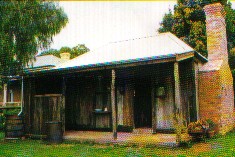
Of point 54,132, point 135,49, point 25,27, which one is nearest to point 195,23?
point 135,49

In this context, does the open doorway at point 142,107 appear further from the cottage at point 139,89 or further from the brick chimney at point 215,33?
Result: the brick chimney at point 215,33

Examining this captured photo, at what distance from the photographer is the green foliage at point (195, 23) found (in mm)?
23391

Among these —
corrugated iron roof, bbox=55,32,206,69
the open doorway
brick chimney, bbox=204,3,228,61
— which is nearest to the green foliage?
corrugated iron roof, bbox=55,32,206,69

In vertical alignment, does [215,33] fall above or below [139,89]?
above

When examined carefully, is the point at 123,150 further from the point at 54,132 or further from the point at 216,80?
the point at 216,80

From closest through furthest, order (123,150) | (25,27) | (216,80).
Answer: (123,150)
(25,27)
(216,80)

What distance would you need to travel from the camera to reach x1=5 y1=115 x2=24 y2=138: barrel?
12.7 metres

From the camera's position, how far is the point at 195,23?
77.7 ft

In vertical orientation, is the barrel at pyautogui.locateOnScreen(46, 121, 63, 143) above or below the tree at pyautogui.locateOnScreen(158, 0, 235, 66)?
below

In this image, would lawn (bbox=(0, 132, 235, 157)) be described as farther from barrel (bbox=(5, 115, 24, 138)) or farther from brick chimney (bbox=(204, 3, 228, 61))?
brick chimney (bbox=(204, 3, 228, 61))

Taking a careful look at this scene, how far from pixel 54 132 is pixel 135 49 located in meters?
6.44

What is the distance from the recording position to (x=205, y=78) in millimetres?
12797

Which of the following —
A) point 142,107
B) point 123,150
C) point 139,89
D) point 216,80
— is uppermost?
point 216,80

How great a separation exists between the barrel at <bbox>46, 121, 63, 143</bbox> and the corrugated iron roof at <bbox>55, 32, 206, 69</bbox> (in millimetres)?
2993
